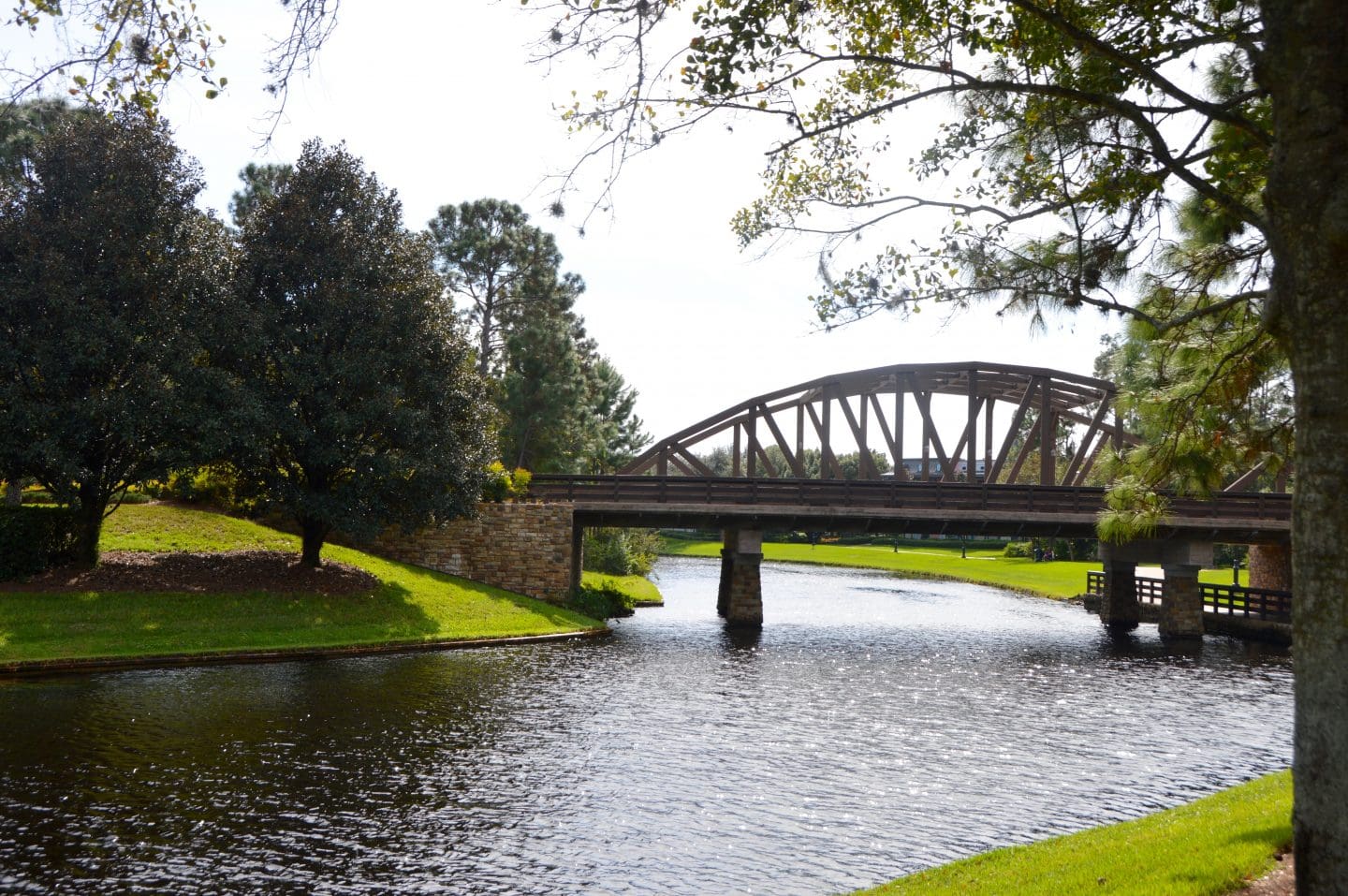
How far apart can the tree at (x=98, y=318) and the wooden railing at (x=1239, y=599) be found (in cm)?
3554

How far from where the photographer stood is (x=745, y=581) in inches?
1526

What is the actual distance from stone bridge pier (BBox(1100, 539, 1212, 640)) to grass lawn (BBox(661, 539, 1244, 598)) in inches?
566

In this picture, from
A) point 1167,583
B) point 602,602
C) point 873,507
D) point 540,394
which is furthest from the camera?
point 540,394

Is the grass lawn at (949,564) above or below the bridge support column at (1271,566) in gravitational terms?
below

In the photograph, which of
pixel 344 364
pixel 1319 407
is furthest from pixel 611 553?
pixel 1319 407

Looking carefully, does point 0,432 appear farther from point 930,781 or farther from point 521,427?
point 521,427

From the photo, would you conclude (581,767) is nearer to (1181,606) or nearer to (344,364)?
(344,364)

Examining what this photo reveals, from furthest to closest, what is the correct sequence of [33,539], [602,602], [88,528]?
[602,602], [88,528], [33,539]

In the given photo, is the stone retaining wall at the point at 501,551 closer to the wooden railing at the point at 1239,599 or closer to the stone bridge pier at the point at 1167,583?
the stone bridge pier at the point at 1167,583

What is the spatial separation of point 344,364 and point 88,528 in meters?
7.93

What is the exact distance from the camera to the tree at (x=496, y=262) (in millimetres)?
53469

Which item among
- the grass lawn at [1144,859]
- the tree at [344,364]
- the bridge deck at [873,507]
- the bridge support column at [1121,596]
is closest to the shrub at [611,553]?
the bridge deck at [873,507]

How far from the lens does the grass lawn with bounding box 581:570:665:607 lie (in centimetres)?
4453

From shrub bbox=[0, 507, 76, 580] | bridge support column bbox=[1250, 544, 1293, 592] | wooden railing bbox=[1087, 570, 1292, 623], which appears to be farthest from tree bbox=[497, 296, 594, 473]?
bridge support column bbox=[1250, 544, 1293, 592]
